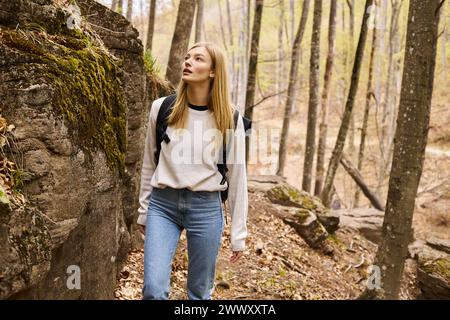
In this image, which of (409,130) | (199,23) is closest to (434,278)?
(409,130)

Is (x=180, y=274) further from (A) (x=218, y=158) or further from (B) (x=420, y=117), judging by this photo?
(B) (x=420, y=117)

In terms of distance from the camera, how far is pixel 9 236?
2.55 m

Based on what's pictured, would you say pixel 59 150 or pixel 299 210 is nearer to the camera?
pixel 59 150

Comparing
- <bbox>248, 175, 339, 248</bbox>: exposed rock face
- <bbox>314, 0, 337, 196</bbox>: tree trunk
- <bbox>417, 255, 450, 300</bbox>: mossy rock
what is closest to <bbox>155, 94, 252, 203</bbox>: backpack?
<bbox>248, 175, 339, 248</bbox>: exposed rock face

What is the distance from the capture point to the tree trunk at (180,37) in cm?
831

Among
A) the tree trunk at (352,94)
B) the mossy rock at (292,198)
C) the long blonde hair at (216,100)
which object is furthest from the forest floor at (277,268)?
the long blonde hair at (216,100)

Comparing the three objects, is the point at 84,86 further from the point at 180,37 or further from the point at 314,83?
the point at 314,83

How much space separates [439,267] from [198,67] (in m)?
7.00

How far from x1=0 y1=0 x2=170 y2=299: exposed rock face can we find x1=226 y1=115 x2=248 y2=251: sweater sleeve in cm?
114

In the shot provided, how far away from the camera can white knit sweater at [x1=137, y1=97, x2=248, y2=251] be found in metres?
3.13

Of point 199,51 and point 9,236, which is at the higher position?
point 199,51

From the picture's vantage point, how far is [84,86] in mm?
3461
